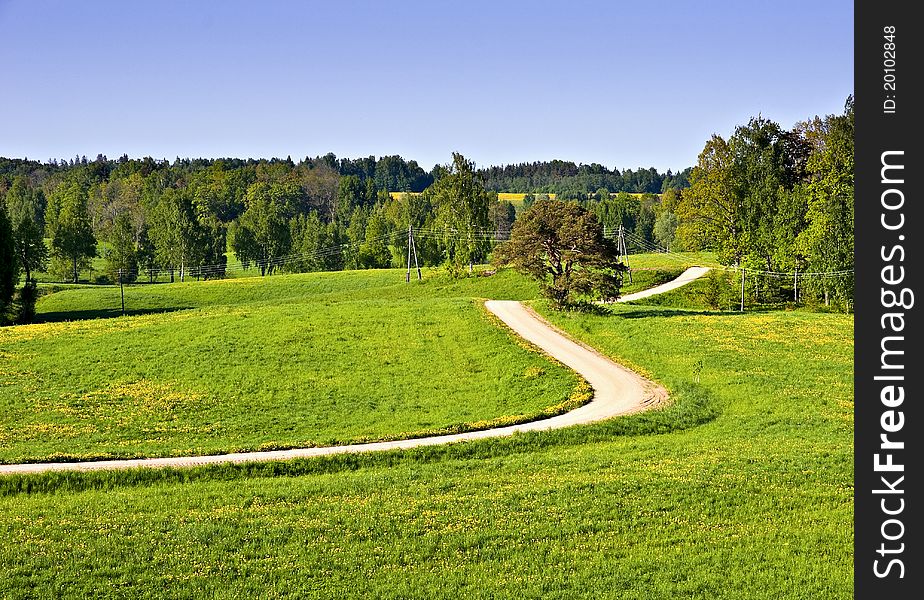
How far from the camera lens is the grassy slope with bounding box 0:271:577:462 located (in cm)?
3194

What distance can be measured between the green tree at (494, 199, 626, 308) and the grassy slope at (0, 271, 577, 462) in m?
4.92

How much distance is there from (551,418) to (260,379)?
15574mm

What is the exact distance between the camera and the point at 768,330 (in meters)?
50.8

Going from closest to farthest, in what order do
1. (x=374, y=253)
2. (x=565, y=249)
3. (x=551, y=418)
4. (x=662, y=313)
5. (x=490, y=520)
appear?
(x=490, y=520), (x=551, y=418), (x=565, y=249), (x=662, y=313), (x=374, y=253)

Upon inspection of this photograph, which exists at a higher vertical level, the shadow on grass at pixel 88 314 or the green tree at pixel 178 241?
the green tree at pixel 178 241

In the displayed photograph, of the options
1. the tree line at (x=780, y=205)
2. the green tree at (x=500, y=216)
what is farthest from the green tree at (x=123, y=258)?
the tree line at (x=780, y=205)

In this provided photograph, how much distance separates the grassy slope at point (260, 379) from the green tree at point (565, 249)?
4.92 meters

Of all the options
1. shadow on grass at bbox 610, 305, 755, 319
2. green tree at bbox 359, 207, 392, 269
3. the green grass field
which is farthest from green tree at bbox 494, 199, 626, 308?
green tree at bbox 359, 207, 392, 269

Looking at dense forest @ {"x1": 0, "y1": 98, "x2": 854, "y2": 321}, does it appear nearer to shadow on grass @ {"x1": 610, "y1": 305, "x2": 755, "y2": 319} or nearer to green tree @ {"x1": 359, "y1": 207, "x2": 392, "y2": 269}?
green tree @ {"x1": 359, "y1": 207, "x2": 392, "y2": 269}

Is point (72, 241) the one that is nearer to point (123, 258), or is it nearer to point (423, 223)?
point (123, 258)

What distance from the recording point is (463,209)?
9050cm

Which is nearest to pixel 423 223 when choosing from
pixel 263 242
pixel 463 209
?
pixel 263 242

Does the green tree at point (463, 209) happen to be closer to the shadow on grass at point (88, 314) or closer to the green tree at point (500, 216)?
the shadow on grass at point (88, 314)

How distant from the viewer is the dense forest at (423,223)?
69.2m
